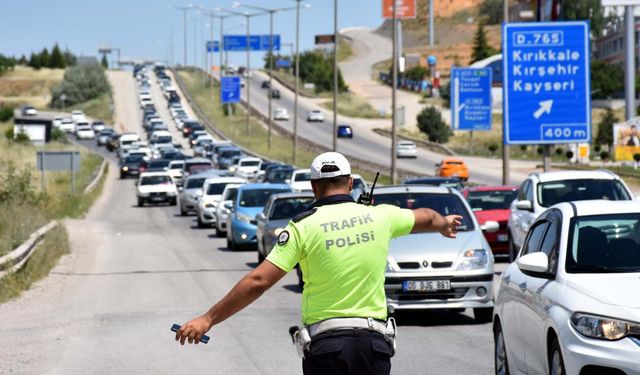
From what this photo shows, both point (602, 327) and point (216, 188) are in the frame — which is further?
point (216, 188)

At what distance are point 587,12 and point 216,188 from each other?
138818 mm

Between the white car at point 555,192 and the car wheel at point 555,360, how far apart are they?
1233 centimetres

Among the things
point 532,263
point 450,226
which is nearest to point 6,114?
point 532,263

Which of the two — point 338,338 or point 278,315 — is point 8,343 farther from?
point 338,338

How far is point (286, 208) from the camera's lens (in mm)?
26516

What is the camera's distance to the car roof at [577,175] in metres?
21.5

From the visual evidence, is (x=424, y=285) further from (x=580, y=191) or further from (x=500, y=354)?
(x=580, y=191)

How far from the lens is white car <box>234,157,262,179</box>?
220ft

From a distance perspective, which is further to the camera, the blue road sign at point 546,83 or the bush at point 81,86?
the bush at point 81,86

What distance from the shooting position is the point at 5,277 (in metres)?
21.5

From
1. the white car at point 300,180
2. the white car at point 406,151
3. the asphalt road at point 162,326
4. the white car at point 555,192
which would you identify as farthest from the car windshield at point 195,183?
the white car at point 406,151

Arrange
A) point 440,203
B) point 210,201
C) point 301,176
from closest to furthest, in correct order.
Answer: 1. point 440,203
2. point 210,201
3. point 301,176

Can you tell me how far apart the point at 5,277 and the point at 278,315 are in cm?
604

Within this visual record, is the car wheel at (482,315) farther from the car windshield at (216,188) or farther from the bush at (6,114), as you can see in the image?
the bush at (6,114)
